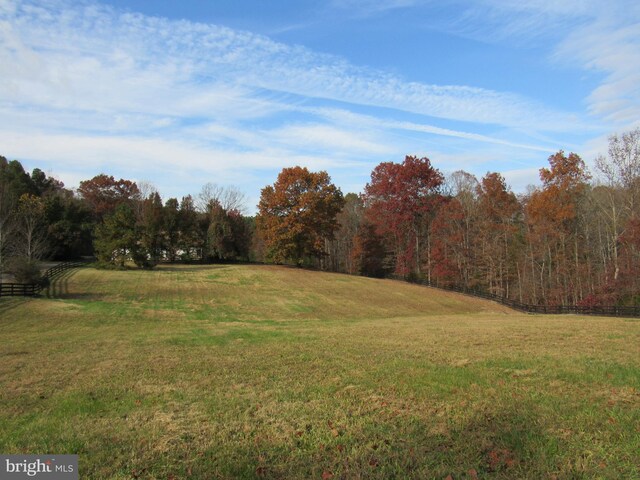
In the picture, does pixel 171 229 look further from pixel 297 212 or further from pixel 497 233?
pixel 497 233

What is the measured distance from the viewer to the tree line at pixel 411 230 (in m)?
42.2

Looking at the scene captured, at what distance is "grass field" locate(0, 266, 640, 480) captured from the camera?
4.85 m

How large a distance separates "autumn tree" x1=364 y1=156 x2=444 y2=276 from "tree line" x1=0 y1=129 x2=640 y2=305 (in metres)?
0.15

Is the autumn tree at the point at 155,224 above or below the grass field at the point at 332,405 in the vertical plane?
above

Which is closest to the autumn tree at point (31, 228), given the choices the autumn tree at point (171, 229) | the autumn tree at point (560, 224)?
the autumn tree at point (171, 229)

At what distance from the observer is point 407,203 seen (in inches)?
2336

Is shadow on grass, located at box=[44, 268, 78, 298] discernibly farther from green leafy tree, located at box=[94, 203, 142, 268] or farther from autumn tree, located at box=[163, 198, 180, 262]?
autumn tree, located at box=[163, 198, 180, 262]

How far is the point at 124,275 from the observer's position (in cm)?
4697

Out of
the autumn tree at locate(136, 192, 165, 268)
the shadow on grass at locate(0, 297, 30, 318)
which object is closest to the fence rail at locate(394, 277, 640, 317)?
the shadow on grass at locate(0, 297, 30, 318)

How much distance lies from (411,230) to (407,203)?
13.2 ft

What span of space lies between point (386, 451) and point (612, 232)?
4604 centimetres

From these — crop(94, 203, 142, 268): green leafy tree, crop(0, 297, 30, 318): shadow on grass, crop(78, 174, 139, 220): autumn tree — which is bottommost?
crop(0, 297, 30, 318): shadow on grass

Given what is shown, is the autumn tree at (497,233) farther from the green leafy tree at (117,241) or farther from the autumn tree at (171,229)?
the autumn tree at (171,229)

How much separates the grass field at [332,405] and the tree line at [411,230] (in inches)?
1070
